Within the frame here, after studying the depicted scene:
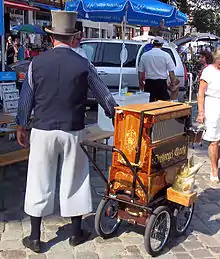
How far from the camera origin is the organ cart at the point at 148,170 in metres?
3.43

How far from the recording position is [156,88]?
295 inches

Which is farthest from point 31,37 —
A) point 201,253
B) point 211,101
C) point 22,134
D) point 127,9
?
point 201,253

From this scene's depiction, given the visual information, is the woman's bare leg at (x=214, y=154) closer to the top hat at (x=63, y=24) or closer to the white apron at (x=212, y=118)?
the white apron at (x=212, y=118)

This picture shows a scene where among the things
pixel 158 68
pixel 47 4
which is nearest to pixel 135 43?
pixel 158 68

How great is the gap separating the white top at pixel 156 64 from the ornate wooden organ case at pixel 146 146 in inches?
141

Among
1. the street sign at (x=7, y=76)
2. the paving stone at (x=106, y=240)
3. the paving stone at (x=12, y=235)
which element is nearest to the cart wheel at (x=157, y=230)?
the paving stone at (x=106, y=240)

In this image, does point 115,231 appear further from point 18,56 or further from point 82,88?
point 18,56

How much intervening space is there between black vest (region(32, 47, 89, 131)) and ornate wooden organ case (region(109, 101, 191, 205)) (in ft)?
1.31

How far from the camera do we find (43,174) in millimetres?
3463

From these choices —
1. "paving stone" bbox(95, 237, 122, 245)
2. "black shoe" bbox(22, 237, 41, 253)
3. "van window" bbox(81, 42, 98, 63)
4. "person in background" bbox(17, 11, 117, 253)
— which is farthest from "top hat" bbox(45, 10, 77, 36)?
"van window" bbox(81, 42, 98, 63)

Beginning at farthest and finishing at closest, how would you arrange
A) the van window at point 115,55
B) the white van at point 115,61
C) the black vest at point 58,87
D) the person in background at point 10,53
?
the person in background at point 10,53, the van window at point 115,55, the white van at point 115,61, the black vest at point 58,87

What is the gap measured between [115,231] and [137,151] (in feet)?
3.08

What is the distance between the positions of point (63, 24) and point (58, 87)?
1.59ft

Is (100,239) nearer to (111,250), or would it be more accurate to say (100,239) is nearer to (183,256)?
(111,250)
